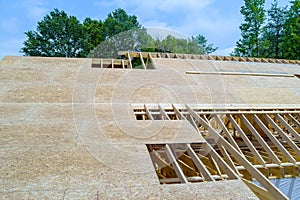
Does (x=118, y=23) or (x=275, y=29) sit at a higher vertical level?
(x=118, y=23)

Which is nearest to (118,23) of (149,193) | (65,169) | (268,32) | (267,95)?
(268,32)

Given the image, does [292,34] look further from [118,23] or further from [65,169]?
[65,169]

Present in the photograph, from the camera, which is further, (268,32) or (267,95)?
(268,32)

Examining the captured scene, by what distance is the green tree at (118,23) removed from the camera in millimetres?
21766

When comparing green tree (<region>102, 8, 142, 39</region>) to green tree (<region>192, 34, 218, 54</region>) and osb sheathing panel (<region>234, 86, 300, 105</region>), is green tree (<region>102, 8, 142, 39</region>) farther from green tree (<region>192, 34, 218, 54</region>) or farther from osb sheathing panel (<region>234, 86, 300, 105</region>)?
osb sheathing panel (<region>234, 86, 300, 105</region>)

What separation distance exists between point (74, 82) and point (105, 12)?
839 inches

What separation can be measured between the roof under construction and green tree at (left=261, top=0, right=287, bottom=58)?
15.6m

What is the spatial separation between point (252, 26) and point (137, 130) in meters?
20.2

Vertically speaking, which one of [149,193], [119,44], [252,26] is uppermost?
[252,26]

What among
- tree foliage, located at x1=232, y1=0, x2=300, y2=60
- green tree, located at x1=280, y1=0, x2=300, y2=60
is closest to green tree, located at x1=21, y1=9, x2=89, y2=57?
tree foliage, located at x1=232, y1=0, x2=300, y2=60

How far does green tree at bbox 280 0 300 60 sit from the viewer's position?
18594mm

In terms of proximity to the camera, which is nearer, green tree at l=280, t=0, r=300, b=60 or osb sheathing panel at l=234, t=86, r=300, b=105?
osb sheathing panel at l=234, t=86, r=300, b=105

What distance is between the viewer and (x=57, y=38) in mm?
19594

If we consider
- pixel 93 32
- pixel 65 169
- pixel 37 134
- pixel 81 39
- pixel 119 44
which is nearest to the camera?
pixel 65 169
